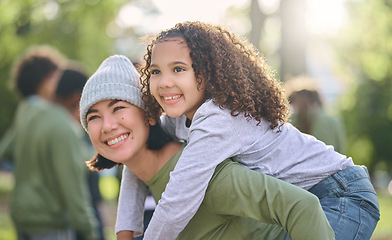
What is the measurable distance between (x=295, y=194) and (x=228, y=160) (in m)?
0.35

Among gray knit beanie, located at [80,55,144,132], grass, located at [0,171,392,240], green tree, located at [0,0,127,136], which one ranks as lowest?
grass, located at [0,171,392,240]

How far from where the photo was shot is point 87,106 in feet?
8.23

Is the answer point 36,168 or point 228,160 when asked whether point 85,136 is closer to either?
point 36,168

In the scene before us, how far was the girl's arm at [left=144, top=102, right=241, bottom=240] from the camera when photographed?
2160 millimetres

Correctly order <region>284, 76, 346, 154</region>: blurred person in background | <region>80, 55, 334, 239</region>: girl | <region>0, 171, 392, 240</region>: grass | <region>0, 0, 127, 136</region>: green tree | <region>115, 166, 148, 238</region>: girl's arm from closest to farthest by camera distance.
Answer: <region>80, 55, 334, 239</region>: girl → <region>115, 166, 148, 238</region>: girl's arm → <region>284, 76, 346, 154</region>: blurred person in background → <region>0, 171, 392, 240</region>: grass → <region>0, 0, 127, 136</region>: green tree

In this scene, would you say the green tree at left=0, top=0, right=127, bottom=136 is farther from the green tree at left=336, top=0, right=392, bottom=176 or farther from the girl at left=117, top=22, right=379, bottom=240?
the girl at left=117, top=22, right=379, bottom=240

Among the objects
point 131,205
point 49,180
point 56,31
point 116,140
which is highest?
point 56,31

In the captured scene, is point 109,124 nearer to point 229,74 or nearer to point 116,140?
point 116,140

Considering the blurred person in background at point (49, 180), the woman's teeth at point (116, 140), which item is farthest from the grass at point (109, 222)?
the woman's teeth at point (116, 140)

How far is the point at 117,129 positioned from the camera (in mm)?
2469

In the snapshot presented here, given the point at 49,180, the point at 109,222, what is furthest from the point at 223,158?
the point at 109,222

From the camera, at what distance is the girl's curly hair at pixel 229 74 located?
2.37 metres

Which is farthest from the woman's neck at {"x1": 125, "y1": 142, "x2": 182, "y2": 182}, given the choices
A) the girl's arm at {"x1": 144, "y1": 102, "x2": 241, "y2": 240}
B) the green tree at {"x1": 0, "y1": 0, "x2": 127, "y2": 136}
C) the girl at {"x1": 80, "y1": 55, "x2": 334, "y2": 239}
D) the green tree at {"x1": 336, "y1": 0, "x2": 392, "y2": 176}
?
the green tree at {"x1": 336, "y1": 0, "x2": 392, "y2": 176}

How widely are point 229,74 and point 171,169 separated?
1.73 ft
